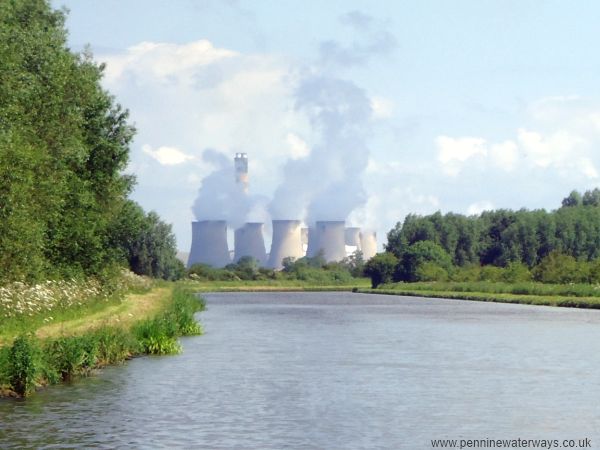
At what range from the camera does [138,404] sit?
28312 millimetres

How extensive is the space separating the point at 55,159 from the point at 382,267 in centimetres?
13466

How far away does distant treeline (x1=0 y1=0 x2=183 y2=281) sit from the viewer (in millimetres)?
37531

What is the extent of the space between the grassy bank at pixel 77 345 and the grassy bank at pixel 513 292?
171 feet

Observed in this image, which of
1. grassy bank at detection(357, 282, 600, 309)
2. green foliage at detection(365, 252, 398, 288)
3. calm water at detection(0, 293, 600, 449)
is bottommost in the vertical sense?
calm water at detection(0, 293, 600, 449)

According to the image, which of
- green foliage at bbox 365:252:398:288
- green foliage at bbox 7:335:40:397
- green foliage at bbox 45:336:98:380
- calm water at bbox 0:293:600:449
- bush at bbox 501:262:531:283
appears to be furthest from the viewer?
green foliage at bbox 365:252:398:288

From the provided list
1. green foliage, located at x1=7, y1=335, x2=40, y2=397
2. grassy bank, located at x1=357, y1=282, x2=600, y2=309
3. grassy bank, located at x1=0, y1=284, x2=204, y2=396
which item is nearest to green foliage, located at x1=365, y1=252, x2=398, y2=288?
grassy bank, located at x1=357, y1=282, x2=600, y2=309

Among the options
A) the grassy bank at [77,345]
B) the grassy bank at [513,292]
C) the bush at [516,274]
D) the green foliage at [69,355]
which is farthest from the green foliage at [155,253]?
the green foliage at [69,355]

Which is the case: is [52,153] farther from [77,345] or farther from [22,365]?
[22,365]

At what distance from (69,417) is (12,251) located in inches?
529

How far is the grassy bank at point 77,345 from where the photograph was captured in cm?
2791

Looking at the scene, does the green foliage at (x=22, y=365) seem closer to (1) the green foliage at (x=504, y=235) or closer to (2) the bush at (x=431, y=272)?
(1) the green foliage at (x=504, y=235)

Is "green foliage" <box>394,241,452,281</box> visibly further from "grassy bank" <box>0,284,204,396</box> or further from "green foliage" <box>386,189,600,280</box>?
"grassy bank" <box>0,284,204,396</box>

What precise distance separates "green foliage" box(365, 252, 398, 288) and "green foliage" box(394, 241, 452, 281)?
5.31ft

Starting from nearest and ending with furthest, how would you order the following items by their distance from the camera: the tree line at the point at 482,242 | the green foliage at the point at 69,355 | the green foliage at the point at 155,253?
the green foliage at the point at 69,355
the green foliage at the point at 155,253
the tree line at the point at 482,242
